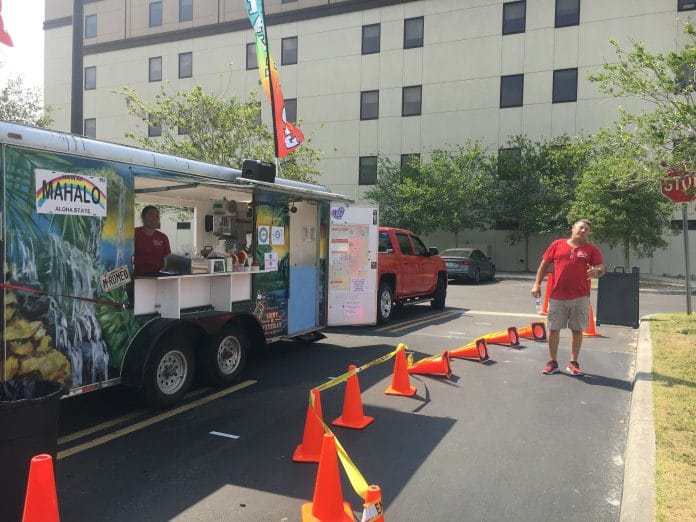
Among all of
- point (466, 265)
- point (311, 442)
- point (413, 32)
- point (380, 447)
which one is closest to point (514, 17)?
point (413, 32)

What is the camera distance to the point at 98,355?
499 cm

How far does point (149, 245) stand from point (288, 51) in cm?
2829

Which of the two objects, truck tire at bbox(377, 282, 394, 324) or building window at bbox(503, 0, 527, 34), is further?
building window at bbox(503, 0, 527, 34)

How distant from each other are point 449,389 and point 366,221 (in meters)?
3.76

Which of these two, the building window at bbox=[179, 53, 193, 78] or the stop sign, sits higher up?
the building window at bbox=[179, 53, 193, 78]

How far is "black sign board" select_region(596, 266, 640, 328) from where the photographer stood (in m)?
9.91

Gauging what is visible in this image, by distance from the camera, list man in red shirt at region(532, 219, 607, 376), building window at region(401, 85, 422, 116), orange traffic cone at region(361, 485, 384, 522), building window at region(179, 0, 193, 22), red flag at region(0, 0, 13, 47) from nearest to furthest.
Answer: orange traffic cone at region(361, 485, 384, 522), red flag at region(0, 0, 13, 47), man in red shirt at region(532, 219, 607, 376), building window at region(401, 85, 422, 116), building window at region(179, 0, 193, 22)

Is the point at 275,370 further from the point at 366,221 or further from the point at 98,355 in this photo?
the point at 366,221

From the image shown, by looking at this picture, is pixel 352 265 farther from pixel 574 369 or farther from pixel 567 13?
pixel 567 13

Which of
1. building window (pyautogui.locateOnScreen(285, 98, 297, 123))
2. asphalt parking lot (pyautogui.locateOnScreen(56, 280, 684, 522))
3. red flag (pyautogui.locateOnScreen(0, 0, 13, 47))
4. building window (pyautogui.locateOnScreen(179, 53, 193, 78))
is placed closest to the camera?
asphalt parking lot (pyautogui.locateOnScreen(56, 280, 684, 522))

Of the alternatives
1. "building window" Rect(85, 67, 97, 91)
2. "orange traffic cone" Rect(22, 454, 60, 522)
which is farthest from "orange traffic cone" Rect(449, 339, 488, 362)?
"building window" Rect(85, 67, 97, 91)

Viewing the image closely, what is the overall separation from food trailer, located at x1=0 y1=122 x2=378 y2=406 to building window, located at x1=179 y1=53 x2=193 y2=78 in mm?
28249

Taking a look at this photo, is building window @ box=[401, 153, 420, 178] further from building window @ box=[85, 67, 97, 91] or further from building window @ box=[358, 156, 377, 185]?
building window @ box=[85, 67, 97, 91]

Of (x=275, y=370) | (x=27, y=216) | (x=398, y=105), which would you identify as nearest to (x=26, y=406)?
(x=27, y=216)
